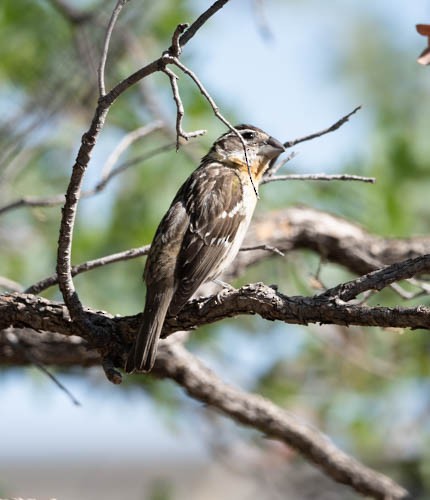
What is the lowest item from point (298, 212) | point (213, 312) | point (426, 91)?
point (213, 312)

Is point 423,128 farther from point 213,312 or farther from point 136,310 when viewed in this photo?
point 213,312

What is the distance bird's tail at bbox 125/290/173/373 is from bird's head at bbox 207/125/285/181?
152cm

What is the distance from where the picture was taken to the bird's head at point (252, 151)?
Answer: 5109mm

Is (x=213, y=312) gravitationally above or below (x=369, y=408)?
below

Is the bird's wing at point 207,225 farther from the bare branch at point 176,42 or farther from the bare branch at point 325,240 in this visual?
the bare branch at point 176,42

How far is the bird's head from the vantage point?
16.8ft

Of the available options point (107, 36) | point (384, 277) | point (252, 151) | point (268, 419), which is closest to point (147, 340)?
point (384, 277)

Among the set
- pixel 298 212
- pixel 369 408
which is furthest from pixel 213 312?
pixel 369 408

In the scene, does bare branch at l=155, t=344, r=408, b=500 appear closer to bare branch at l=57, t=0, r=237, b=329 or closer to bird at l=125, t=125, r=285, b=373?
bird at l=125, t=125, r=285, b=373

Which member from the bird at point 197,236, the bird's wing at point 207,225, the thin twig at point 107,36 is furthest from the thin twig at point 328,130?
the thin twig at point 107,36

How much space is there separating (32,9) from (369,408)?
346 centimetres

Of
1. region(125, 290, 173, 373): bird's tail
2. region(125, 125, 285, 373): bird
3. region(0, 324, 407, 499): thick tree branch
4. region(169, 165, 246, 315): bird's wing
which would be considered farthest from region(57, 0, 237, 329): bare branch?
region(0, 324, 407, 499): thick tree branch

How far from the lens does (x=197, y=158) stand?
18.2ft

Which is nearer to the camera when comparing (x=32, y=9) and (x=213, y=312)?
(x=213, y=312)
